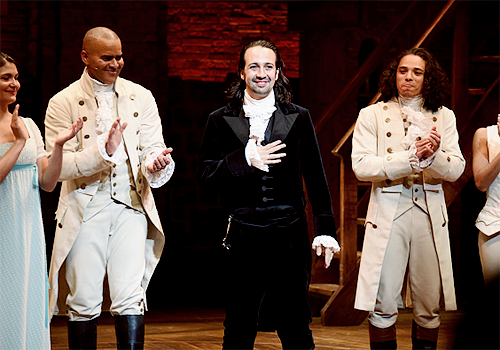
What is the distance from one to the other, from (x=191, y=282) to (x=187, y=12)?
2.93 metres

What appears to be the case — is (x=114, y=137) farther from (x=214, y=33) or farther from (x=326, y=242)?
(x=214, y=33)

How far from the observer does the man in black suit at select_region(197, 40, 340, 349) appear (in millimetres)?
3486

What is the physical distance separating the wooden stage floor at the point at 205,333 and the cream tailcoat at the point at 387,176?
3.04ft

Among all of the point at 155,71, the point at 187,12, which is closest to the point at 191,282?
the point at 155,71

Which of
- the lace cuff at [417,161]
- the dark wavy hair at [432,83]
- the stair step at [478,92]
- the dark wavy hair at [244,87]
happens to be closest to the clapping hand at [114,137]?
the dark wavy hair at [244,87]

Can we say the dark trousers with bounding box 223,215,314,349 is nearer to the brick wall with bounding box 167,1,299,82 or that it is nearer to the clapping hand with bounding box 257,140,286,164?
the clapping hand with bounding box 257,140,286,164

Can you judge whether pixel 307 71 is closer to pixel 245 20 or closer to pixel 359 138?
pixel 245 20

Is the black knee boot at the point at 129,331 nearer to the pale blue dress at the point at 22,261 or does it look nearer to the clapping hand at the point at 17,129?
the pale blue dress at the point at 22,261

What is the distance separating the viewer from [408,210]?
13.9ft

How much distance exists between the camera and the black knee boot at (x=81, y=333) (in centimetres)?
368

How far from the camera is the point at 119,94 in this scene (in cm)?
387

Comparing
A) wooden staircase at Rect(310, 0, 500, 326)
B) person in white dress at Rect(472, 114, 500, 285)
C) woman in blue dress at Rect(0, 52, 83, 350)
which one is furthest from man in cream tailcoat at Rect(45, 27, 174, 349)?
wooden staircase at Rect(310, 0, 500, 326)

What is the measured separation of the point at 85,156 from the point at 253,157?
0.82 m

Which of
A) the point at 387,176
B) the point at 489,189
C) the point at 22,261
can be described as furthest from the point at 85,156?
the point at 489,189
